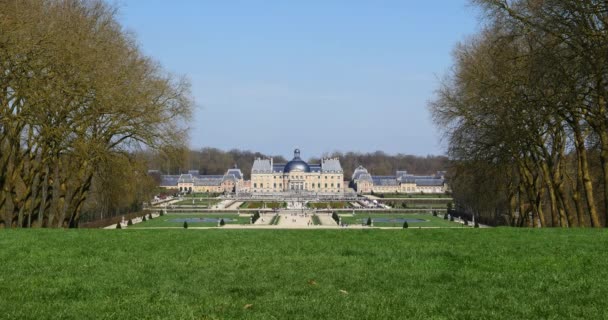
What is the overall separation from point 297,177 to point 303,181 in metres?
1.37

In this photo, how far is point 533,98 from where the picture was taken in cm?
1966

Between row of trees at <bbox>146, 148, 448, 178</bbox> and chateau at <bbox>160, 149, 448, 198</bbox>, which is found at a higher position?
row of trees at <bbox>146, 148, 448, 178</bbox>

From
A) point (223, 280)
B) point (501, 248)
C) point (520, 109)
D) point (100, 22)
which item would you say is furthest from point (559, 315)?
point (100, 22)

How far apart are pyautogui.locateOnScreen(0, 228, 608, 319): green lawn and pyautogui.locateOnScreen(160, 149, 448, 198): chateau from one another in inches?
4506

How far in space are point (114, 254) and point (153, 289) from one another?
2.57m

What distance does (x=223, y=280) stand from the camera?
681cm

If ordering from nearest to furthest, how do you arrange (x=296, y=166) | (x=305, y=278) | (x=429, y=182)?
1. (x=305, y=278)
2. (x=296, y=166)
3. (x=429, y=182)

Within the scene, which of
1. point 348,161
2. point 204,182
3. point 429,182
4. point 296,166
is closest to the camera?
point 296,166

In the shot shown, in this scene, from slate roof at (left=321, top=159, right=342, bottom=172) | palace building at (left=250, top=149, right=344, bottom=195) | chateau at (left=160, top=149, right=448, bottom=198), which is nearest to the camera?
palace building at (left=250, top=149, right=344, bottom=195)

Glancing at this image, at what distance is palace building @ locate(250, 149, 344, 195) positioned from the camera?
126m

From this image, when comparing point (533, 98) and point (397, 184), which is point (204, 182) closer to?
point (397, 184)

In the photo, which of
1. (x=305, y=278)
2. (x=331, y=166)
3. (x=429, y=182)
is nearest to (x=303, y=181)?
(x=331, y=166)

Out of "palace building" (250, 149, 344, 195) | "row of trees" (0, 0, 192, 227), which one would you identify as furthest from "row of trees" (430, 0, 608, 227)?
"palace building" (250, 149, 344, 195)

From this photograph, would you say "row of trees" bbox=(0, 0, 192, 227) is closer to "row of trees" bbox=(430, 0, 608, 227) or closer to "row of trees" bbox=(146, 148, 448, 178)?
"row of trees" bbox=(430, 0, 608, 227)
